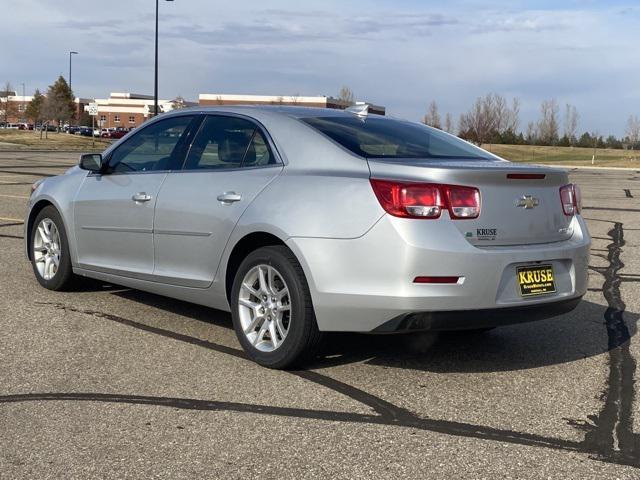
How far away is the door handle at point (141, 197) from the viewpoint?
5.83 metres

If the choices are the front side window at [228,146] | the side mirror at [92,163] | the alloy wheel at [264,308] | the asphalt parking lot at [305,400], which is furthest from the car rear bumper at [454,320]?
the side mirror at [92,163]

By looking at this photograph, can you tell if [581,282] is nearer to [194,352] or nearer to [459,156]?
[459,156]

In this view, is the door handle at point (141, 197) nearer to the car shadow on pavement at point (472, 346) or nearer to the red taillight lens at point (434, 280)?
the car shadow on pavement at point (472, 346)

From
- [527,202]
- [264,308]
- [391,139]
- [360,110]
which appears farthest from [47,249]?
[527,202]

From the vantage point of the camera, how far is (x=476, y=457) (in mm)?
3582

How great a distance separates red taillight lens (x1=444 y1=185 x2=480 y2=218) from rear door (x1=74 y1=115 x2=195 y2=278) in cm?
219

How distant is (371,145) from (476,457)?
83.6 inches

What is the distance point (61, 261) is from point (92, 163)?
3.06ft

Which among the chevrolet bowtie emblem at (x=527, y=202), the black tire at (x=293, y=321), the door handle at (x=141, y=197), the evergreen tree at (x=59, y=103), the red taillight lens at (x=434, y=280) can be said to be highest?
the evergreen tree at (x=59, y=103)

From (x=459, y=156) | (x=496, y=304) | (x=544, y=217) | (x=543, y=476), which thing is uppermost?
(x=459, y=156)

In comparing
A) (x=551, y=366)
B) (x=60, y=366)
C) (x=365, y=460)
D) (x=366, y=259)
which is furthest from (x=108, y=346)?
(x=551, y=366)

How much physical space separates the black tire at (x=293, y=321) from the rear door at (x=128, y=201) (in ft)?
4.33

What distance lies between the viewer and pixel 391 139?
5238mm

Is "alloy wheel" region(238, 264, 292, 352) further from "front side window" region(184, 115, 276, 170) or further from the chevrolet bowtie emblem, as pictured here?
the chevrolet bowtie emblem
